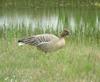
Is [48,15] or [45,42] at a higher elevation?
[45,42]

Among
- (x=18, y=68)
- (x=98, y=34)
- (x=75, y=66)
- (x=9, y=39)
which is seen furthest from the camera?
(x=98, y=34)

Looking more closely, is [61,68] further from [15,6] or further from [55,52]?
[15,6]

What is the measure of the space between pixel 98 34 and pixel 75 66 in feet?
21.0

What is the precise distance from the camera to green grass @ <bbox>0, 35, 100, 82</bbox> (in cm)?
666

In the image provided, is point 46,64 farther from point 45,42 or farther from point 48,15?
point 48,15

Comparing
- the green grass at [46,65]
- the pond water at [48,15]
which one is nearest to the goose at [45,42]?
the green grass at [46,65]

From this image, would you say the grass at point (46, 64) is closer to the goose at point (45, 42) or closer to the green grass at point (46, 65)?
the green grass at point (46, 65)

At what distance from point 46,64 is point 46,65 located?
0.27 ft

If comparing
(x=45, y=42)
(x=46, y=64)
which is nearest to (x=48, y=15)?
(x=45, y=42)

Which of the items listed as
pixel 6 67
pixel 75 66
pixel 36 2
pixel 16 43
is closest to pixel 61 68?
pixel 75 66

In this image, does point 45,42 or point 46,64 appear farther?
point 45,42

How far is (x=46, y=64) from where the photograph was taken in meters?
7.79

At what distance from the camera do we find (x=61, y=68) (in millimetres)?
7480

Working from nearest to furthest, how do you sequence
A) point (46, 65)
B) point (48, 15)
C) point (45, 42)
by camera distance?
1. point (46, 65)
2. point (45, 42)
3. point (48, 15)
